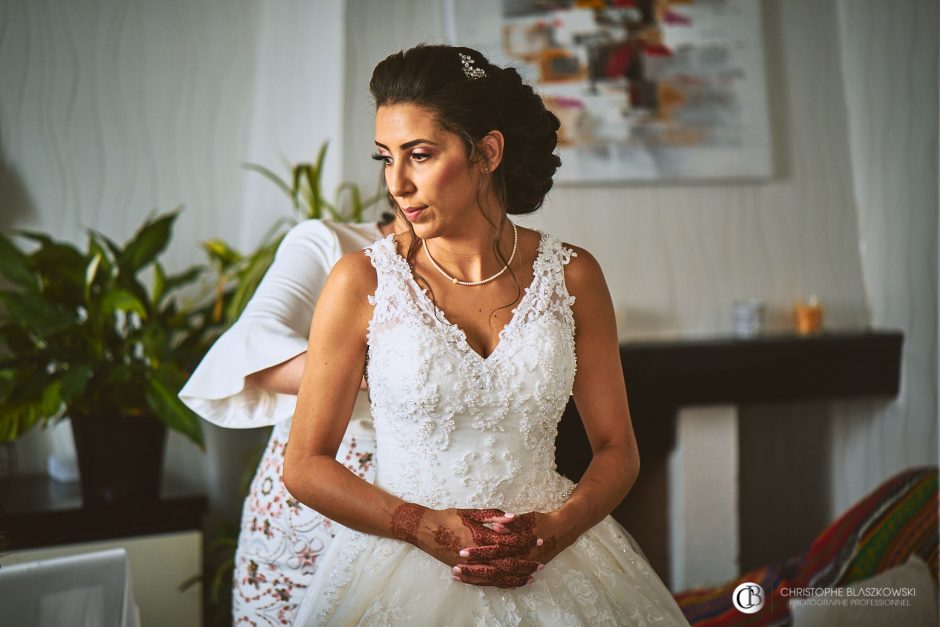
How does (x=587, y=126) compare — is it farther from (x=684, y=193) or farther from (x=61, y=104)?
(x=61, y=104)

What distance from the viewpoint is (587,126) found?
3330 millimetres

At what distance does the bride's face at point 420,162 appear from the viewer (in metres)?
1.45

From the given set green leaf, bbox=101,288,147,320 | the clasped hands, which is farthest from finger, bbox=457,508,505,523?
green leaf, bbox=101,288,147,320

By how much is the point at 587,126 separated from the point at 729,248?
77 centimetres

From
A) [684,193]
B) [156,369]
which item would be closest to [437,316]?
[156,369]

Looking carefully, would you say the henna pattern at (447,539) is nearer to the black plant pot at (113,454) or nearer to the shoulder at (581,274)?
the shoulder at (581,274)

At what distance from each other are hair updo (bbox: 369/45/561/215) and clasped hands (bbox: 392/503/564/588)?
571mm

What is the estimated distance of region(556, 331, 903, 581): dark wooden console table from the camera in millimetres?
3207

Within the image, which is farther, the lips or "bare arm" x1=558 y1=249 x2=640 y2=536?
"bare arm" x1=558 y1=249 x2=640 y2=536

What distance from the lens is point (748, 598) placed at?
2.68 meters

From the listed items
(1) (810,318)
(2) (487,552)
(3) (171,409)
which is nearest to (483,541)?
(2) (487,552)

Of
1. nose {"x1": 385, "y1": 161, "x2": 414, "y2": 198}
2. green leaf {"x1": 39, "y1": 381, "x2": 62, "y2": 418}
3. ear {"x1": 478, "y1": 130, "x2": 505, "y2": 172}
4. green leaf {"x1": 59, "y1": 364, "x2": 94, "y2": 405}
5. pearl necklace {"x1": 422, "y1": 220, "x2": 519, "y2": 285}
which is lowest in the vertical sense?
green leaf {"x1": 39, "y1": 381, "x2": 62, "y2": 418}

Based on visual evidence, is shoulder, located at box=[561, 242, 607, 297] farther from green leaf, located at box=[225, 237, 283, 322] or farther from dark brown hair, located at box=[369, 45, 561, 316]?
green leaf, located at box=[225, 237, 283, 322]

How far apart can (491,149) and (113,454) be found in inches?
63.4
